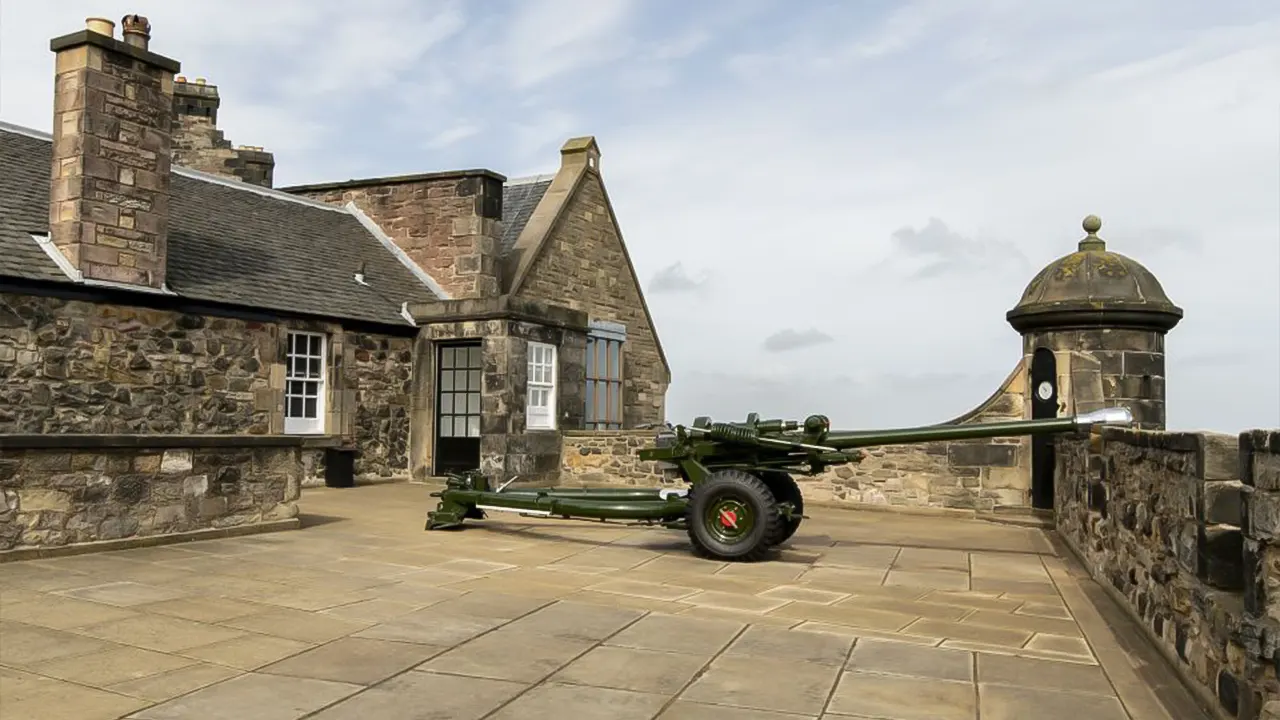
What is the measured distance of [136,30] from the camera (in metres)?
12.9

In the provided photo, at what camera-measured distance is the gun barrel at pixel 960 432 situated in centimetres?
801

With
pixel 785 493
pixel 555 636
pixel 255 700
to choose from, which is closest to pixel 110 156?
pixel 785 493

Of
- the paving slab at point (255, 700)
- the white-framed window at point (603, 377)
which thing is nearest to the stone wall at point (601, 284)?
the white-framed window at point (603, 377)

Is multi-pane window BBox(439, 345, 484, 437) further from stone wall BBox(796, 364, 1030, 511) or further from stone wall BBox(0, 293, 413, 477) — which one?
stone wall BBox(796, 364, 1030, 511)

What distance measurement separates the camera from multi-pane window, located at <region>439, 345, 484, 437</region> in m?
16.5

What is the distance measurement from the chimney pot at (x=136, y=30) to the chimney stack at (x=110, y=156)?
24mm

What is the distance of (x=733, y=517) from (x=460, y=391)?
9129 mm

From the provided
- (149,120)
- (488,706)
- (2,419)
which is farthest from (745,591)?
(149,120)

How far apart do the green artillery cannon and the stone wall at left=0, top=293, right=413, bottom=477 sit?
19.9 feet

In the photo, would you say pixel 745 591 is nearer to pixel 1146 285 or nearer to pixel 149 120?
pixel 1146 285

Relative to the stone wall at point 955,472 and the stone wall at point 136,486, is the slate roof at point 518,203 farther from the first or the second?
the stone wall at point 136,486

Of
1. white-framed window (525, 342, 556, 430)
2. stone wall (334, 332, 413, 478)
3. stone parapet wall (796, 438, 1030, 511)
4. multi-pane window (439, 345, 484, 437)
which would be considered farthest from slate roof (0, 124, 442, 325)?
stone parapet wall (796, 438, 1030, 511)

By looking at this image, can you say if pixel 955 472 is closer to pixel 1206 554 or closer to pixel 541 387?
pixel 541 387

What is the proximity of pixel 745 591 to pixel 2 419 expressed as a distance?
9.00 metres
